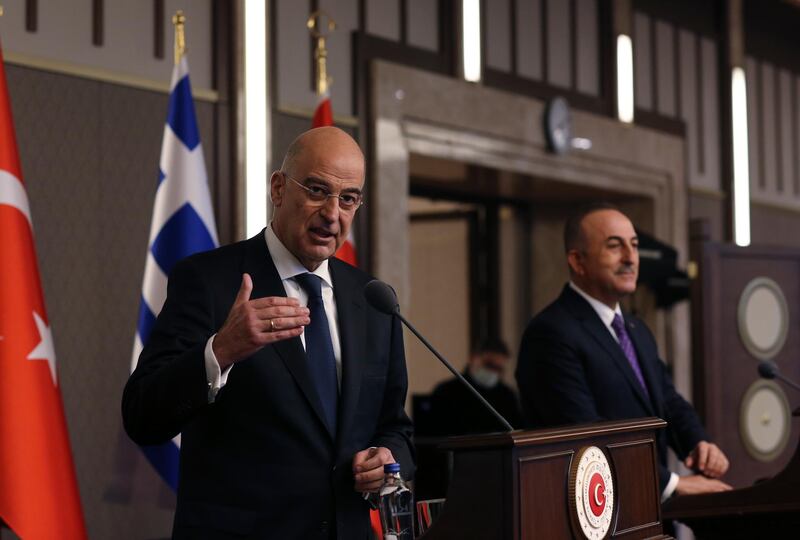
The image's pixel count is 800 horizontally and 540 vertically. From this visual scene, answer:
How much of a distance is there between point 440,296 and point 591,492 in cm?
Result: 643

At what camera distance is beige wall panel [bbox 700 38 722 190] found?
9.25m

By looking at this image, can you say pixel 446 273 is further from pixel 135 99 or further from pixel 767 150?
pixel 135 99

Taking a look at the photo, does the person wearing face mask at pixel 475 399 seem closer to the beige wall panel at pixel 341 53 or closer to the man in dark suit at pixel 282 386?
the beige wall panel at pixel 341 53

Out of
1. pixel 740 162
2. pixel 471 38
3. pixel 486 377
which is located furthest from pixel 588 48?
pixel 486 377

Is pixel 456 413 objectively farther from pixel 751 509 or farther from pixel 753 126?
pixel 751 509

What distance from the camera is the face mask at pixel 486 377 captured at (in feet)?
25.5

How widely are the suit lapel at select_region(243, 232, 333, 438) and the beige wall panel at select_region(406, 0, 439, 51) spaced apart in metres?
4.37

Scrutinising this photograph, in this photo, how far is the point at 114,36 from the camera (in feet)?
17.4

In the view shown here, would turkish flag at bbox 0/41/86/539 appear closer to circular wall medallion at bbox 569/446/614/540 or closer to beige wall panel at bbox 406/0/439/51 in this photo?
circular wall medallion at bbox 569/446/614/540

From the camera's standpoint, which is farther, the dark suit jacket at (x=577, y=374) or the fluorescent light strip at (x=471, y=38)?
the fluorescent light strip at (x=471, y=38)

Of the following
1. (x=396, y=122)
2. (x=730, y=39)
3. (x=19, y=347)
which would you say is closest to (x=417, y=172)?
(x=396, y=122)

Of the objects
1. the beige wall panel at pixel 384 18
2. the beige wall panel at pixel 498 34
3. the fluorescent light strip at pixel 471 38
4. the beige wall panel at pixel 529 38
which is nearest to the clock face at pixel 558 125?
the beige wall panel at pixel 529 38

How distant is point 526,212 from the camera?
9.02m

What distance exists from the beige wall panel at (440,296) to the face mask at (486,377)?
44.4 inches
